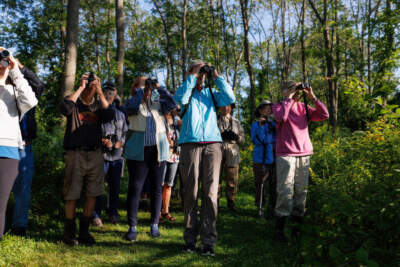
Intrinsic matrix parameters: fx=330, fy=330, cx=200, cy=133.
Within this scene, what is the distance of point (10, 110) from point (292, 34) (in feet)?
64.9

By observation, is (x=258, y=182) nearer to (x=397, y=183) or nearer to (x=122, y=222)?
(x=122, y=222)

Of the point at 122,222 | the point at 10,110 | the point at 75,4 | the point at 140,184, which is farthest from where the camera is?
the point at 75,4

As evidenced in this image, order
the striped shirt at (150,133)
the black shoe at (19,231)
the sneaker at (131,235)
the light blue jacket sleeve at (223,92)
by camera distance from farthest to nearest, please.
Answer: the striped shirt at (150,133), the sneaker at (131,235), the black shoe at (19,231), the light blue jacket sleeve at (223,92)

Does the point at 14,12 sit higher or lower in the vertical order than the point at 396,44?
higher

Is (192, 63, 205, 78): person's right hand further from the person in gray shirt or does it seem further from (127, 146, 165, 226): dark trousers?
the person in gray shirt

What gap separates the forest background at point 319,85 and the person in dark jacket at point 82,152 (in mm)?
1349

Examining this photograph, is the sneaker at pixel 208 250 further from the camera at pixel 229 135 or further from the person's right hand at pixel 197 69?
the camera at pixel 229 135

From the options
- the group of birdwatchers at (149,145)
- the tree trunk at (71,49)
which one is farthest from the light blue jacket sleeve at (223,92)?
the tree trunk at (71,49)

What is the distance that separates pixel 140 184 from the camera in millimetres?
4539

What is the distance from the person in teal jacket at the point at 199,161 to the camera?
394cm

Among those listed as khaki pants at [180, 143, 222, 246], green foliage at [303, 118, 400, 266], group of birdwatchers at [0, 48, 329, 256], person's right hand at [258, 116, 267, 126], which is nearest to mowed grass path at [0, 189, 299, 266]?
group of birdwatchers at [0, 48, 329, 256]

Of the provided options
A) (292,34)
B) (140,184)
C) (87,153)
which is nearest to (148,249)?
(140,184)

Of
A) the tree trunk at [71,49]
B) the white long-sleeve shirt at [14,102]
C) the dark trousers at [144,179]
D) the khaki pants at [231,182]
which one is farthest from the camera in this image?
the tree trunk at [71,49]

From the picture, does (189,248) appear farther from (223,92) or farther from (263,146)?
(263,146)
